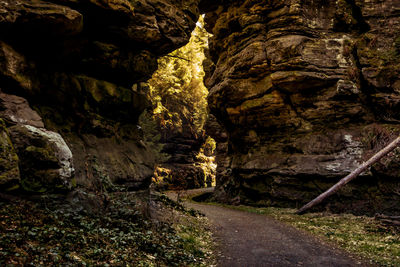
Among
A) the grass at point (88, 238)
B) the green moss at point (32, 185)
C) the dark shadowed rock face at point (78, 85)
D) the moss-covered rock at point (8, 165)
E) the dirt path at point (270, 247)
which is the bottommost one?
the dirt path at point (270, 247)

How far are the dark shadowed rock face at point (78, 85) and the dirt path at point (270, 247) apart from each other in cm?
537

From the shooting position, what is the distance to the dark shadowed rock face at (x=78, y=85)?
793cm

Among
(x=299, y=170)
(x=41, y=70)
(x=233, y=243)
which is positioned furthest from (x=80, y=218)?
(x=299, y=170)

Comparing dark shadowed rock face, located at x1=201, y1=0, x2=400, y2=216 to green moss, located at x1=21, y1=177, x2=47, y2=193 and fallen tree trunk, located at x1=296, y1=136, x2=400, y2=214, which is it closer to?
fallen tree trunk, located at x1=296, y1=136, x2=400, y2=214

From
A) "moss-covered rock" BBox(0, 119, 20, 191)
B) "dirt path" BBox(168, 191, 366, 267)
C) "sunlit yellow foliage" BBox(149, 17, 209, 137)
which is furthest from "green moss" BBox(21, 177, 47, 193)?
"sunlit yellow foliage" BBox(149, 17, 209, 137)

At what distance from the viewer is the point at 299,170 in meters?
18.5

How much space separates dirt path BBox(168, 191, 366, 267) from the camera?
8172 mm

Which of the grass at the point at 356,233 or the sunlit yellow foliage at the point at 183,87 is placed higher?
the sunlit yellow foliage at the point at 183,87

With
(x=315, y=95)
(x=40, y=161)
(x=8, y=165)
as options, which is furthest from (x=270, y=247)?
(x=315, y=95)

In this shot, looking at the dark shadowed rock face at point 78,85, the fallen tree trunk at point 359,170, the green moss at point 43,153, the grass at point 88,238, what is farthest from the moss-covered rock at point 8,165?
the fallen tree trunk at point 359,170

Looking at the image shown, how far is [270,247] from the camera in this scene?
9.67 metres

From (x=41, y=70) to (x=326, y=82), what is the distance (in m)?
17.9

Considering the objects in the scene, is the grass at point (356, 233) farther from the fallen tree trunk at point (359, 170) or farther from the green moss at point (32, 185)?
the green moss at point (32, 185)

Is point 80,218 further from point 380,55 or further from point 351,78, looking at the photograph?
point 380,55
